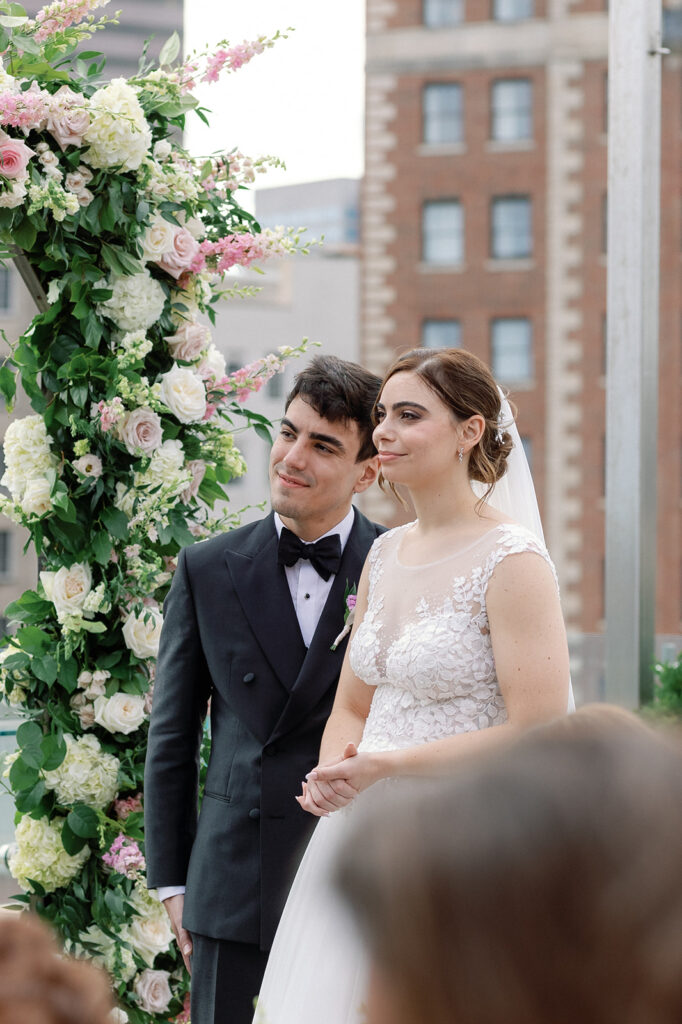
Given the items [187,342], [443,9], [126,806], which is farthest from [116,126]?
[443,9]

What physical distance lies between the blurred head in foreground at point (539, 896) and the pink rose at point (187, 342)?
2.58m

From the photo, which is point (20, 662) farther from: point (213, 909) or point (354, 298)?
point (354, 298)

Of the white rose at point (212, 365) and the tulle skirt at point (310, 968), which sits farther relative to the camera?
the white rose at point (212, 365)

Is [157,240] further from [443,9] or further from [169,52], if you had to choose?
[443,9]

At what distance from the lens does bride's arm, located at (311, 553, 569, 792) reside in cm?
211

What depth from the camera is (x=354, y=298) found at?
146 ft

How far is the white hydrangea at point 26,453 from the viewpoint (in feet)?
10.1

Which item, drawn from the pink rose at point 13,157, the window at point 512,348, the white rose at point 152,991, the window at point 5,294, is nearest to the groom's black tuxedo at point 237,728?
the white rose at point 152,991

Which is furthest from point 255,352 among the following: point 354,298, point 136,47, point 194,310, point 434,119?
point 194,310

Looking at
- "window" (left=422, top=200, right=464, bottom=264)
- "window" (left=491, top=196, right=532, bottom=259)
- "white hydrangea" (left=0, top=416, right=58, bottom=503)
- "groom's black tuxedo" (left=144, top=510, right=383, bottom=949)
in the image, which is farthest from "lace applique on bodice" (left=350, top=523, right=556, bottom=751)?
"window" (left=491, top=196, right=532, bottom=259)

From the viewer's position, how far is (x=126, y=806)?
319cm

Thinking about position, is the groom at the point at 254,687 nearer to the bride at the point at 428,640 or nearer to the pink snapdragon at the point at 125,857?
the bride at the point at 428,640

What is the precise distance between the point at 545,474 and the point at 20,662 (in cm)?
2931

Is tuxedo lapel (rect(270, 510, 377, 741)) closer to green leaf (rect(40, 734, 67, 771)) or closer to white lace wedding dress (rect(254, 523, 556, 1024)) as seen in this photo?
white lace wedding dress (rect(254, 523, 556, 1024))
